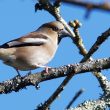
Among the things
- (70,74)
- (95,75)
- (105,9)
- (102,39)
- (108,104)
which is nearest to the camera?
(105,9)

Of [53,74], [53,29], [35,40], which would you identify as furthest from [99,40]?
[53,29]

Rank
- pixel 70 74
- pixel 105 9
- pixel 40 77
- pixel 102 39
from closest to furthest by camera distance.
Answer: pixel 105 9 → pixel 102 39 → pixel 70 74 → pixel 40 77

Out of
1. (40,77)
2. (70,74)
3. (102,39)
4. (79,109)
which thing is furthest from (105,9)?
(40,77)

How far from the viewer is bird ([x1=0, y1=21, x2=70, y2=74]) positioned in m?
4.68

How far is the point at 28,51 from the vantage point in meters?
5.04

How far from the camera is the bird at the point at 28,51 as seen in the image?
468cm

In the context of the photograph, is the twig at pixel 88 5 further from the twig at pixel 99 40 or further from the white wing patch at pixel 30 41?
the white wing patch at pixel 30 41

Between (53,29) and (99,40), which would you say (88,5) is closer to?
(99,40)

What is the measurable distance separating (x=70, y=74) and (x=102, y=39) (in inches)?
15.2

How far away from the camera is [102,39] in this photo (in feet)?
6.95

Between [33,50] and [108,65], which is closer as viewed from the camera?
[108,65]

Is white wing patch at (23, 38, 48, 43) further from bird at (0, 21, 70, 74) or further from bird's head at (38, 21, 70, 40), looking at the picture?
bird's head at (38, 21, 70, 40)

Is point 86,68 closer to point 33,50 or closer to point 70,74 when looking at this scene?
point 70,74

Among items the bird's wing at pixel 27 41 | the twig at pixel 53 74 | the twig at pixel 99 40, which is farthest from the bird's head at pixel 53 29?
the twig at pixel 99 40
